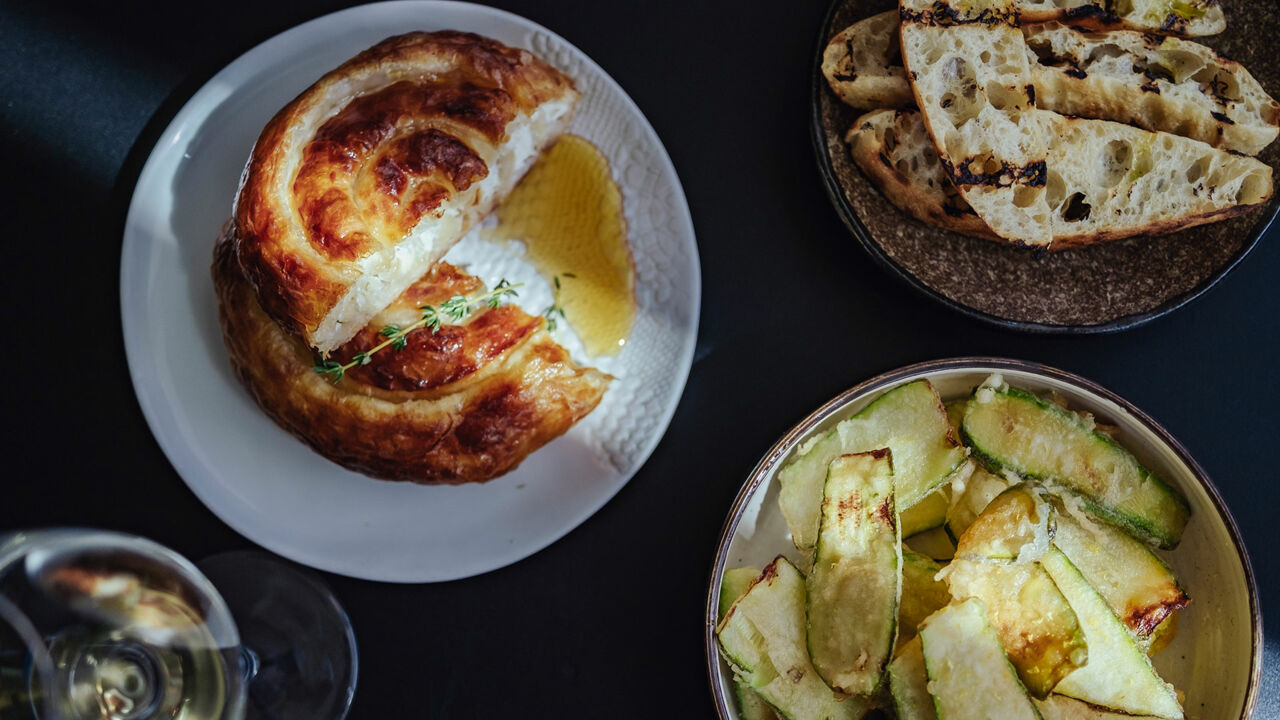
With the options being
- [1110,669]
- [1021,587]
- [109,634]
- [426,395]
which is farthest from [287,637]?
[1110,669]

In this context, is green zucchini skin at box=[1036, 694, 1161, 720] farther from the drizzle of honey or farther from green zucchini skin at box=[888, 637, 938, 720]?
the drizzle of honey

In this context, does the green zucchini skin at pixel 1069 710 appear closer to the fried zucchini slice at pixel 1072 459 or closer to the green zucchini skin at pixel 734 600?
the fried zucchini slice at pixel 1072 459

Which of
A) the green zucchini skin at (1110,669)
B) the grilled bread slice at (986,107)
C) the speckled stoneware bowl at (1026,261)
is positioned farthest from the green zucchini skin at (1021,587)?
the grilled bread slice at (986,107)

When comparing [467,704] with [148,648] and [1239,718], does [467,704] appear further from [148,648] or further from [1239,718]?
[1239,718]

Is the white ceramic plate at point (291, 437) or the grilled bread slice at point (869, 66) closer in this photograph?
the grilled bread slice at point (869, 66)

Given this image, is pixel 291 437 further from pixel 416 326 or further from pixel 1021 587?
pixel 1021 587

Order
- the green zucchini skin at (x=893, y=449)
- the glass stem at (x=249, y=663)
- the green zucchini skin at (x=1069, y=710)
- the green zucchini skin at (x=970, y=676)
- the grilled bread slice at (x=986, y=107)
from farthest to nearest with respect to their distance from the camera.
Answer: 1. the glass stem at (x=249, y=663)
2. the grilled bread slice at (x=986, y=107)
3. the green zucchini skin at (x=893, y=449)
4. the green zucchini skin at (x=1069, y=710)
5. the green zucchini skin at (x=970, y=676)

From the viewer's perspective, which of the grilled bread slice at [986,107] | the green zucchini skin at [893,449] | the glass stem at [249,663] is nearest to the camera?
the green zucchini skin at [893,449]
